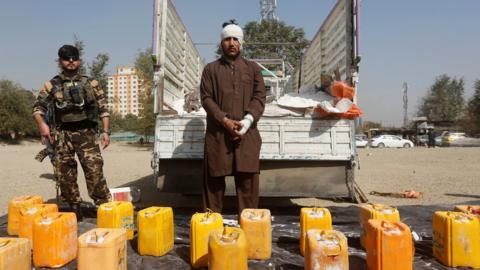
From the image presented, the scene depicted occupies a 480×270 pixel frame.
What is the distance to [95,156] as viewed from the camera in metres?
3.72

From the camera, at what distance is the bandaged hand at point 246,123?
3.09 meters

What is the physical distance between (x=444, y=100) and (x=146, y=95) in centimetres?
4584

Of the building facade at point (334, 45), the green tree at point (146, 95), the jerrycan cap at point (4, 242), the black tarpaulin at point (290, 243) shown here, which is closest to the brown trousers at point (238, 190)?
the black tarpaulin at point (290, 243)

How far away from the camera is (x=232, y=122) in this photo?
3.11 metres

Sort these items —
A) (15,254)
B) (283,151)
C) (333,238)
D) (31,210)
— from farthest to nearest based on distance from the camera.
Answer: (283,151) < (31,210) < (333,238) < (15,254)

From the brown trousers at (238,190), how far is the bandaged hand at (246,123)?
0.40 m

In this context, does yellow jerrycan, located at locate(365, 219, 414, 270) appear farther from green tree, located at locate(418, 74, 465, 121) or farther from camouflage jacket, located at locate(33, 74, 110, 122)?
green tree, located at locate(418, 74, 465, 121)

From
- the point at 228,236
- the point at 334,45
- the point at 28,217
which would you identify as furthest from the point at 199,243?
the point at 334,45

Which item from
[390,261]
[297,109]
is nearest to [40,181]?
[297,109]

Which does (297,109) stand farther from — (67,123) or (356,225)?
(67,123)

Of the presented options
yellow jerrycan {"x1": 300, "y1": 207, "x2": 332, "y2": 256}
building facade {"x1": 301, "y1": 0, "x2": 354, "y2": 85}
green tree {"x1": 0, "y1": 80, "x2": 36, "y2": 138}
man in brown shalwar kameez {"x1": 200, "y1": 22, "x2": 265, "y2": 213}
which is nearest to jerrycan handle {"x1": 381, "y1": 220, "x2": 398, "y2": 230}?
yellow jerrycan {"x1": 300, "y1": 207, "x2": 332, "y2": 256}

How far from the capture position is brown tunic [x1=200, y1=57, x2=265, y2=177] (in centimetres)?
318

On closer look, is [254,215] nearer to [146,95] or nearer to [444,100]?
[146,95]

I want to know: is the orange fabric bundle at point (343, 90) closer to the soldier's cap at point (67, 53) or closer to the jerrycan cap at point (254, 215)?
the jerrycan cap at point (254, 215)
